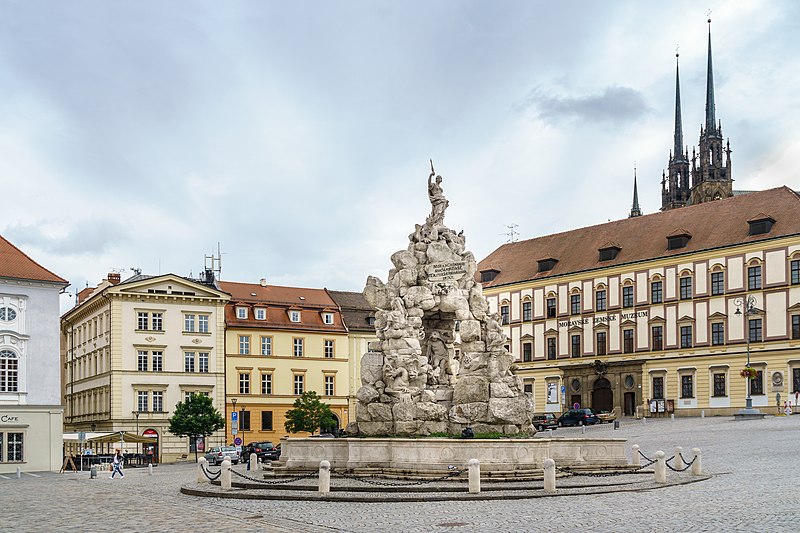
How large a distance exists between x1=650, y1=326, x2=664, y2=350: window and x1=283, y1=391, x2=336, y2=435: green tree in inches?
919

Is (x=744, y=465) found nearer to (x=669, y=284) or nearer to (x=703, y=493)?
(x=703, y=493)

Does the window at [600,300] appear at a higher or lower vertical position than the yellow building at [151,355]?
higher

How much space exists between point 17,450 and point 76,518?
32592 mm

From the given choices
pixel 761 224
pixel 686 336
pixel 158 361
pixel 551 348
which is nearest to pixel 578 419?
pixel 686 336

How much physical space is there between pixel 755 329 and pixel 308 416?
2943 cm

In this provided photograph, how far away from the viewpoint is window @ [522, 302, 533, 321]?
3332 inches

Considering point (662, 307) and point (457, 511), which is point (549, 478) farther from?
point (662, 307)

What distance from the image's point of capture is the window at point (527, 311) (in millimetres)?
84625

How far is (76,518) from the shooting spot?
73.7 feet

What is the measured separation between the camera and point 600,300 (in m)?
79.8

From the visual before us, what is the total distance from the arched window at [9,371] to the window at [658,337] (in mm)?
43019

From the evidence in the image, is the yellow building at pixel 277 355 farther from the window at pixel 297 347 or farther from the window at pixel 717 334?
the window at pixel 717 334

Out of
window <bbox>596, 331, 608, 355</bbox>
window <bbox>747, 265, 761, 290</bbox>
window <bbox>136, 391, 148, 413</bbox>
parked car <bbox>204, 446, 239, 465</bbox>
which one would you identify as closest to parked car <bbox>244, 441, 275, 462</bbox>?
parked car <bbox>204, 446, 239, 465</bbox>

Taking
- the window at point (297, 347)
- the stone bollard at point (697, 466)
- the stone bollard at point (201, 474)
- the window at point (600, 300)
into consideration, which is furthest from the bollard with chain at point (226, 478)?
the window at point (600, 300)
